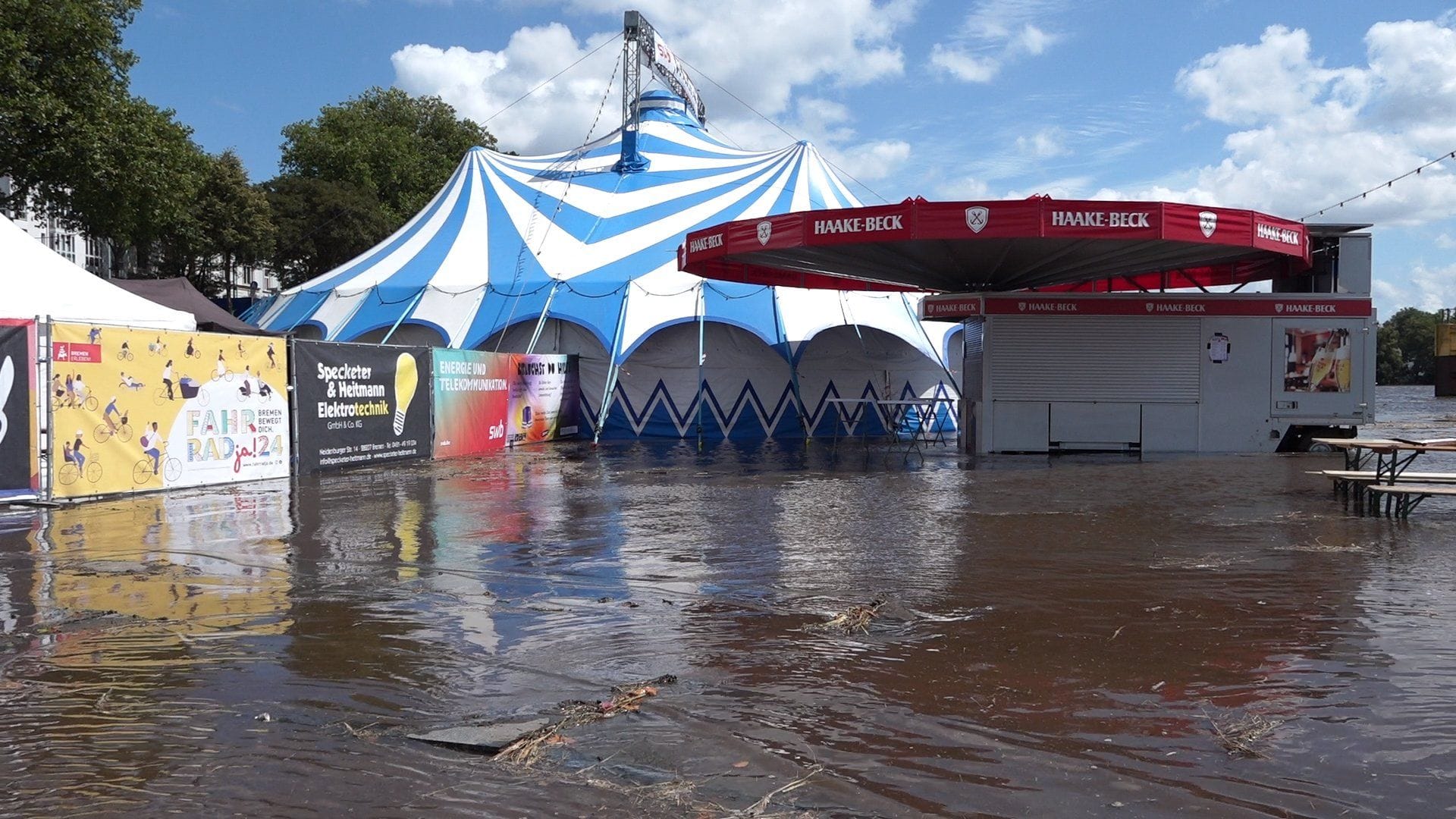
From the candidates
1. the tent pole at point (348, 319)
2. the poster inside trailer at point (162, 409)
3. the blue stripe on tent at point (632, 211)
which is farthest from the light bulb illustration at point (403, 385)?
the blue stripe on tent at point (632, 211)

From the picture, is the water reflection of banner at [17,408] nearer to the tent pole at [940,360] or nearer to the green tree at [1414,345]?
the tent pole at [940,360]

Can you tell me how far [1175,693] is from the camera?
4414 millimetres

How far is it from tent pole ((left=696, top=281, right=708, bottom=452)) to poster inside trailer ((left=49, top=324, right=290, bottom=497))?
8.23m

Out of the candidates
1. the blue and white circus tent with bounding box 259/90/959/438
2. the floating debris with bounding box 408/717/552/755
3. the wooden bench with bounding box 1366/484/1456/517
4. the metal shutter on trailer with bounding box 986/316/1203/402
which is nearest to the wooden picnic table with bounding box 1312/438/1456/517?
the wooden bench with bounding box 1366/484/1456/517

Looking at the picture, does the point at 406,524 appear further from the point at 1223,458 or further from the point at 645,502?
the point at 1223,458

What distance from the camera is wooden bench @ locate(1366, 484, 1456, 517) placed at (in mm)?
9141

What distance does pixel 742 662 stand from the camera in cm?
493

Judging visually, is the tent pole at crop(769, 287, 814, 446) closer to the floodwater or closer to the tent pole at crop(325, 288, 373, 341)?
the tent pole at crop(325, 288, 373, 341)

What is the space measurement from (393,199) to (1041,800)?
49.4 meters

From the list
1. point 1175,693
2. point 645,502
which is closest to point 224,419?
A: point 645,502

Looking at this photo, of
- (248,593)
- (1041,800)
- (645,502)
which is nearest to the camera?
(1041,800)

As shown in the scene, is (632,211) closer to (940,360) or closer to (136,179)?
(940,360)

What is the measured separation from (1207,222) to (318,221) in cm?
3556

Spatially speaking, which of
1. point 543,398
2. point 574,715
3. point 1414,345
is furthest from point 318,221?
point 1414,345
